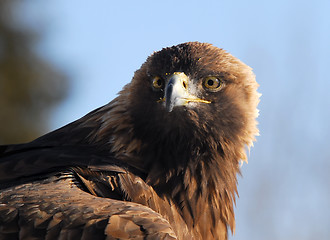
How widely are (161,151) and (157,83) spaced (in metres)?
0.46

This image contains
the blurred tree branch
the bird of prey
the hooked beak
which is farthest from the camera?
the blurred tree branch

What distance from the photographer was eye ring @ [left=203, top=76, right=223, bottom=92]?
443cm

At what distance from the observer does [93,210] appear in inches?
139

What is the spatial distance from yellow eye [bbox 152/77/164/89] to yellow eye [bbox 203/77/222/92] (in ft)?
0.97

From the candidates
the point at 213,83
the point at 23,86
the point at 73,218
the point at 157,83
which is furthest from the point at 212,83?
the point at 23,86

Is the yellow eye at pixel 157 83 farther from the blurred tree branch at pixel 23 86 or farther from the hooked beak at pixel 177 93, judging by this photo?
the blurred tree branch at pixel 23 86

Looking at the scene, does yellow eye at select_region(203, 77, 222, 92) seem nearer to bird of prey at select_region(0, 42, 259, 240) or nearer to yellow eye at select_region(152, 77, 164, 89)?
bird of prey at select_region(0, 42, 259, 240)

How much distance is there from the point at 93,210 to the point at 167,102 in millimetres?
944

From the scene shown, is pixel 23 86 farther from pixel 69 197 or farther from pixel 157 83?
pixel 69 197

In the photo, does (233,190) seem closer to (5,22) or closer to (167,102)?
(167,102)

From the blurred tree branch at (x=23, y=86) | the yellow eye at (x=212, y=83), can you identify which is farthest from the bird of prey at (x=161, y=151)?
the blurred tree branch at (x=23, y=86)

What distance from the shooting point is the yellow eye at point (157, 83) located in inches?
172

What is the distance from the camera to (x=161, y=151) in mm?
4301

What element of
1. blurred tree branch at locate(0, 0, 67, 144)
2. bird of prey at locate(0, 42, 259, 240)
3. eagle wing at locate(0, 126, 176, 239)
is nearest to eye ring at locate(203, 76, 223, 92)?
bird of prey at locate(0, 42, 259, 240)
